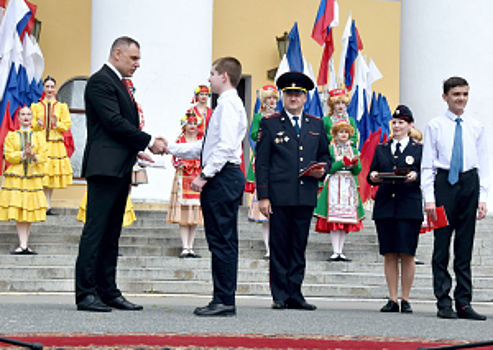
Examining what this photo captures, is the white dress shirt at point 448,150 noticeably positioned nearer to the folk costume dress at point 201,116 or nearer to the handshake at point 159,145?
the handshake at point 159,145

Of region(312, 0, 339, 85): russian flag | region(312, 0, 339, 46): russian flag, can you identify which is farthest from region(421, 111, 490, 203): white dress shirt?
region(312, 0, 339, 46): russian flag

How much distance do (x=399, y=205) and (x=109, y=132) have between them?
2.56 meters

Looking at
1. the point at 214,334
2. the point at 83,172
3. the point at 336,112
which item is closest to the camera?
the point at 214,334

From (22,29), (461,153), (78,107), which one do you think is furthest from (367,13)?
(461,153)

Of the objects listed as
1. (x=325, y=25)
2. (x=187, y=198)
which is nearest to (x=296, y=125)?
(x=187, y=198)

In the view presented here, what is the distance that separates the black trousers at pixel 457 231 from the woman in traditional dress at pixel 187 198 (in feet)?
12.1

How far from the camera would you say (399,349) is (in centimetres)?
445

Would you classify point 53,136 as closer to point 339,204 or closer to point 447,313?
point 339,204

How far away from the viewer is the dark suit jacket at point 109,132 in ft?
19.3

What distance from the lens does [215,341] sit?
176 inches

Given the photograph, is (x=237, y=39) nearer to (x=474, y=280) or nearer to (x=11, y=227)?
(x=11, y=227)

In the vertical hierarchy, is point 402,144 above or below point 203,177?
above

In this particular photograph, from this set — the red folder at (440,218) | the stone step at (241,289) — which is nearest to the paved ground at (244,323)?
the red folder at (440,218)

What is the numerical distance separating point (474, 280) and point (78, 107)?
30.2ft
